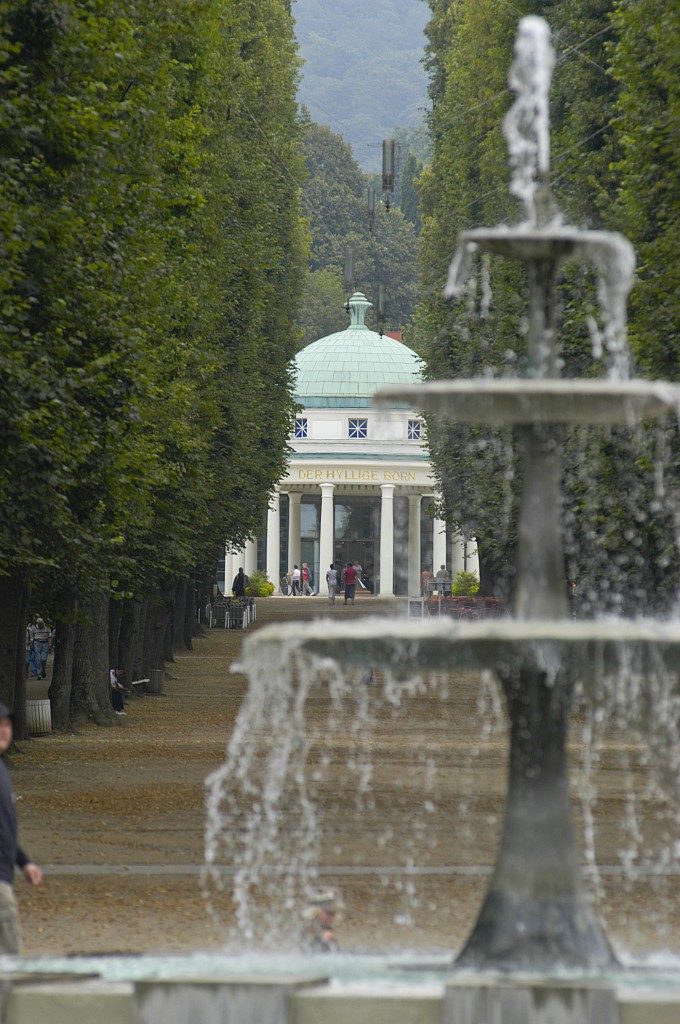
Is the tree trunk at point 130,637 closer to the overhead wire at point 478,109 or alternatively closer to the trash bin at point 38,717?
the trash bin at point 38,717

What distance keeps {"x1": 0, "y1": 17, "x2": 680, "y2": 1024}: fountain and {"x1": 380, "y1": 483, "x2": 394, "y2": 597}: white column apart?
85499 mm

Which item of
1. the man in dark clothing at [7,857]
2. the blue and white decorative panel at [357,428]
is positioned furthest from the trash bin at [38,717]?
the blue and white decorative panel at [357,428]

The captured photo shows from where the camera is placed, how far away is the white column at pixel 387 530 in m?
96.9

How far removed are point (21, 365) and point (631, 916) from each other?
27.8 ft

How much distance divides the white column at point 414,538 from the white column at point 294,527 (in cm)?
563

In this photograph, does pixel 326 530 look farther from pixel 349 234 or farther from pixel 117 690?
pixel 117 690

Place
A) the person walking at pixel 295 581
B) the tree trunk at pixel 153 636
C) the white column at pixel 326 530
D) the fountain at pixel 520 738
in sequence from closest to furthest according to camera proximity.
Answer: the fountain at pixel 520 738
the tree trunk at pixel 153 636
the person walking at pixel 295 581
the white column at pixel 326 530

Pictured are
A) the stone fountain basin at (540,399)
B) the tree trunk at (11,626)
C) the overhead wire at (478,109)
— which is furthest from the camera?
the overhead wire at (478,109)

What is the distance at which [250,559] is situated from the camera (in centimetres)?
10000

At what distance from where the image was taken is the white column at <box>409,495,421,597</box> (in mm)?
99625

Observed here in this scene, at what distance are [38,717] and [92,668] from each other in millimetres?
1762

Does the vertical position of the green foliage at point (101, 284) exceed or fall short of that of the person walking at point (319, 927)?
it exceeds it

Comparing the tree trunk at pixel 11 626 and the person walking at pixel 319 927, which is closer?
the person walking at pixel 319 927

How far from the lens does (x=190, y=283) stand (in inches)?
1191
